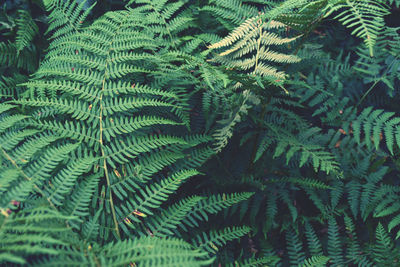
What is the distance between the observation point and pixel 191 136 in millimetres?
2232

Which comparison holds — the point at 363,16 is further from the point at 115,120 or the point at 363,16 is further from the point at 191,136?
the point at 115,120

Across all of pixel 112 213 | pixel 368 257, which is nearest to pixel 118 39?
pixel 112 213

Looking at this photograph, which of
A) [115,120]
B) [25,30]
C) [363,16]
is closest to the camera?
[363,16]

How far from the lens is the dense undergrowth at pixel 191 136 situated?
1629mm

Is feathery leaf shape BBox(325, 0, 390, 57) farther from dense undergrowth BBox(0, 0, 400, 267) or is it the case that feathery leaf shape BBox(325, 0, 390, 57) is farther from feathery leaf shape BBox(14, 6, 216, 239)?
feathery leaf shape BBox(14, 6, 216, 239)

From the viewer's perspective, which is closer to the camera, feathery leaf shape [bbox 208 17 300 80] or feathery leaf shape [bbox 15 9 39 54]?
feathery leaf shape [bbox 208 17 300 80]

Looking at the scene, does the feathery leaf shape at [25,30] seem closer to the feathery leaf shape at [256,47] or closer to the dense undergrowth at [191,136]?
the dense undergrowth at [191,136]

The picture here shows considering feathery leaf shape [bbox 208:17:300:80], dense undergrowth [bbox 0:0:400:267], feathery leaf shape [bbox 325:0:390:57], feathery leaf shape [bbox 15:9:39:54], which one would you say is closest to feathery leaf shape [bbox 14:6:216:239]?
dense undergrowth [bbox 0:0:400:267]

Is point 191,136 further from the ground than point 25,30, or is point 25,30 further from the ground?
point 25,30

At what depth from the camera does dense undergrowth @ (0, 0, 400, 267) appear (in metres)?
1.63

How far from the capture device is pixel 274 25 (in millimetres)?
2129

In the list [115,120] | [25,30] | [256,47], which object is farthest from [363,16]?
[25,30]

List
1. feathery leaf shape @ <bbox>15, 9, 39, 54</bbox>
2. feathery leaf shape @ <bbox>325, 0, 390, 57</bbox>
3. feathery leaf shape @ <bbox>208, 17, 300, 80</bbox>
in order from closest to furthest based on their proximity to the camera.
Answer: feathery leaf shape @ <bbox>325, 0, 390, 57</bbox>, feathery leaf shape @ <bbox>208, 17, 300, 80</bbox>, feathery leaf shape @ <bbox>15, 9, 39, 54</bbox>

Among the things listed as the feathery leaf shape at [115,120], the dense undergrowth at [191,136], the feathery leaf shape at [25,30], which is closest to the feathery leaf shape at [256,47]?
the dense undergrowth at [191,136]
